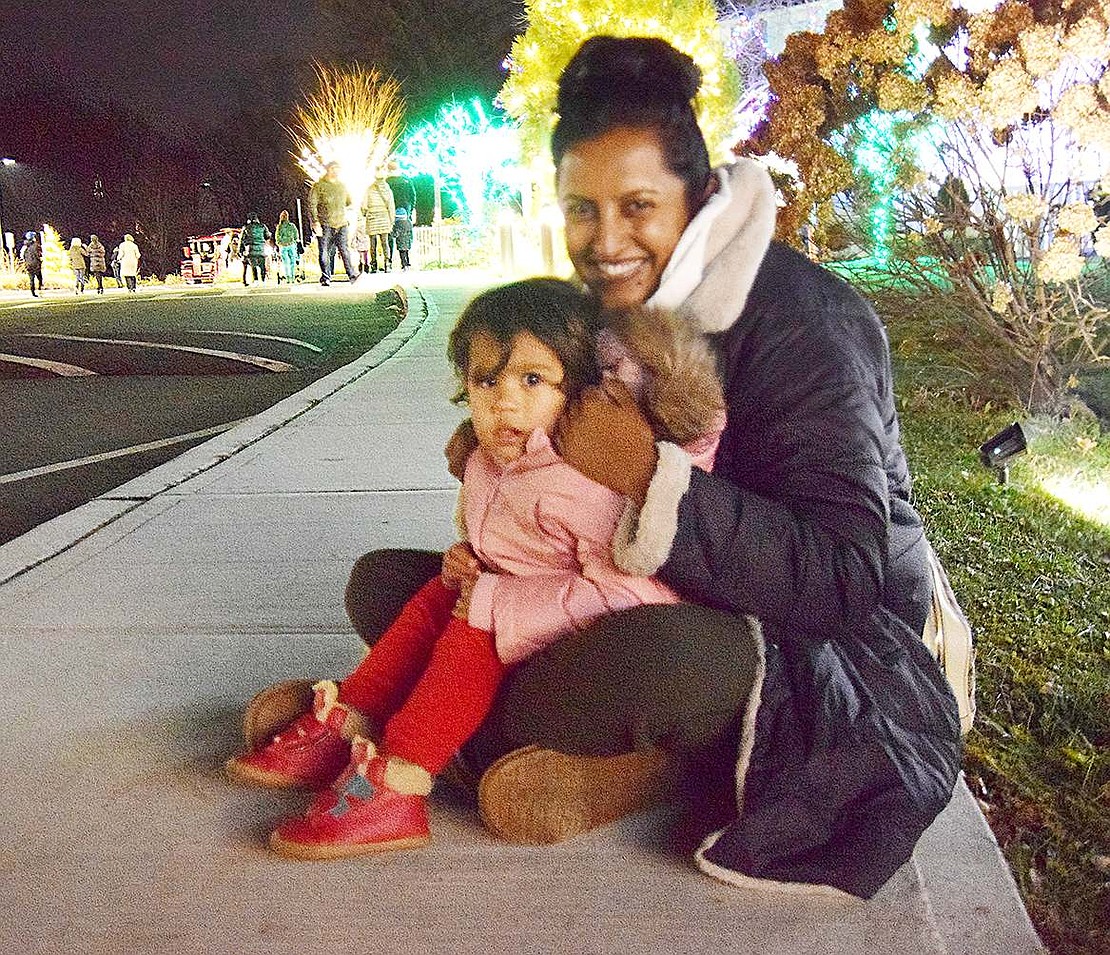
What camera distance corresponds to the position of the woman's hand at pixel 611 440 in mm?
2117

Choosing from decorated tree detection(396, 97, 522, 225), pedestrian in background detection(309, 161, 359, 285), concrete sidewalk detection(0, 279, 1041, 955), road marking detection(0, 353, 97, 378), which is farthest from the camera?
decorated tree detection(396, 97, 522, 225)

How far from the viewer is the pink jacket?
2186mm

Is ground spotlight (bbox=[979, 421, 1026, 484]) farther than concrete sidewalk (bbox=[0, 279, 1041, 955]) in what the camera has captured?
Yes

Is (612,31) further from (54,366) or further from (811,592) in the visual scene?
(811,592)

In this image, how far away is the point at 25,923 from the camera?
2.02 meters

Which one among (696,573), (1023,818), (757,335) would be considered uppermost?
(757,335)

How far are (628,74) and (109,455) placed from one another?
Answer: 4802 mm

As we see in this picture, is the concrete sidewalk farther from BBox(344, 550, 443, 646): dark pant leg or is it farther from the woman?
BBox(344, 550, 443, 646): dark pant leg

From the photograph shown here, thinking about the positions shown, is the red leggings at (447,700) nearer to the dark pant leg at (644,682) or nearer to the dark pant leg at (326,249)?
the dark pant leg at (644,682)

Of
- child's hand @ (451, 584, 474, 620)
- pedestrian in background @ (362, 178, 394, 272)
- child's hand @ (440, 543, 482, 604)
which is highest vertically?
pedestrian in background @ (362, 178, 394, 272)

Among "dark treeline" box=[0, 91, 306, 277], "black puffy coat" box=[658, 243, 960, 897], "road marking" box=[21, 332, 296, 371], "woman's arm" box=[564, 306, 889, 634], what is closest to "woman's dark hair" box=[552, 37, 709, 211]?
"black puffy coat" box=[658, 243, 960, 897]

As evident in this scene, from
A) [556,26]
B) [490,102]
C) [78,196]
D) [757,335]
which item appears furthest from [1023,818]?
[78,196]

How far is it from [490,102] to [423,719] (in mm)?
42359

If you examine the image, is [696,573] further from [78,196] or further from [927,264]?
[78,196]
